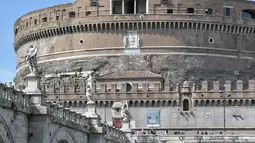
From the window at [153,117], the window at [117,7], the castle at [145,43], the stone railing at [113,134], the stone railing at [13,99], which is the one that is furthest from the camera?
the window at [117,7]

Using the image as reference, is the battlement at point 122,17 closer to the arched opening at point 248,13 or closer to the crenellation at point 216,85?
the arched opening at point 248,13


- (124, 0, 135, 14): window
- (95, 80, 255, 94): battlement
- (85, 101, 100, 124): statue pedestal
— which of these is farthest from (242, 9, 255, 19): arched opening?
(85, 101, 100, 124): statue pedestal

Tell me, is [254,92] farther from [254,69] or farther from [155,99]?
[254,69]

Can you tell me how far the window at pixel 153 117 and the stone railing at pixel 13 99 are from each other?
39.1 m

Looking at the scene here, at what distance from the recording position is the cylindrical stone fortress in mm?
82375

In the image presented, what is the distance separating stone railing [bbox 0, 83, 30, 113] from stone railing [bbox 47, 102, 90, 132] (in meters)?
1.44

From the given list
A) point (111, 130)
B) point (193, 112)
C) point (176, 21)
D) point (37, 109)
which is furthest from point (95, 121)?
point (176, 21)

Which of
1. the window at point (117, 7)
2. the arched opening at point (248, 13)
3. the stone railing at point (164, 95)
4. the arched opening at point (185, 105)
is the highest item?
the window at point (117, 7)

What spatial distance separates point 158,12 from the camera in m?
83.1

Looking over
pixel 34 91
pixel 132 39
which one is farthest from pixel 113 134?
pixel 132 39

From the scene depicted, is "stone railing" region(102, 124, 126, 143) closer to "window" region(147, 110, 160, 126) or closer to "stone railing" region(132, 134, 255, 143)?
"stone railing" region(132, 134, 255, 143)

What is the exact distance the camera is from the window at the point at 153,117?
71250 millimetres

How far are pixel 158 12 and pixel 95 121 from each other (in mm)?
42646

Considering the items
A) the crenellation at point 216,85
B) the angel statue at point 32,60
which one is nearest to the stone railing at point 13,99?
the angel statue at point 32,60
